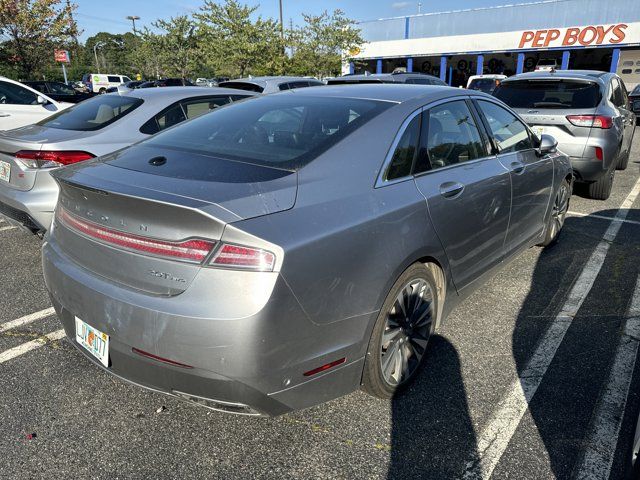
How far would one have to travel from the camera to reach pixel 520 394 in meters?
2.63

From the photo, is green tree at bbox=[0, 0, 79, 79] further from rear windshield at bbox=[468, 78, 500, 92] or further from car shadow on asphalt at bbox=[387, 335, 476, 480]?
car shadow on asphalt at bbox=[387, 335, 476, 480]

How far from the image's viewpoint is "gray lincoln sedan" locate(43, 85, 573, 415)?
6.00 feet

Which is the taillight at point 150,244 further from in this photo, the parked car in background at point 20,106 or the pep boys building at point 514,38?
the pep boys building at point 514,38

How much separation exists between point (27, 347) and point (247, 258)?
6.90ft

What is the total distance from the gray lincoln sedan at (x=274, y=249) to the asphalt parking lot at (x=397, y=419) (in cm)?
29

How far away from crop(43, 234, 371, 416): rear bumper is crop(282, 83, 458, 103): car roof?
4.51ft

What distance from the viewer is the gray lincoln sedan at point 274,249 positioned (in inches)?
72.0

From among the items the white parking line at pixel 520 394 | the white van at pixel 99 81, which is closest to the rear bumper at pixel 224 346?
the white parking line at pixel 520 394

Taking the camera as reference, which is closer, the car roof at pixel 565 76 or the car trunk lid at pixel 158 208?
the car trunk lid at pixel 158 208

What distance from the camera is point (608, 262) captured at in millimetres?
4488

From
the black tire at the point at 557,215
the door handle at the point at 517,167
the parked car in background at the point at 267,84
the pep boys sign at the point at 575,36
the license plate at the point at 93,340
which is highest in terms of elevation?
the pep boys sign at the point at 575,36

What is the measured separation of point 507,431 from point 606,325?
150 centimetres

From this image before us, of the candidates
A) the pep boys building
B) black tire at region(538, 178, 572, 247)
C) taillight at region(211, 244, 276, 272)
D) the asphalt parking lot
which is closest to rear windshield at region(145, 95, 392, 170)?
taillight at region(211, 244, 276, 272)

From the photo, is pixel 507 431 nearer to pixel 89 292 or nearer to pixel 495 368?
pixel 495 368
